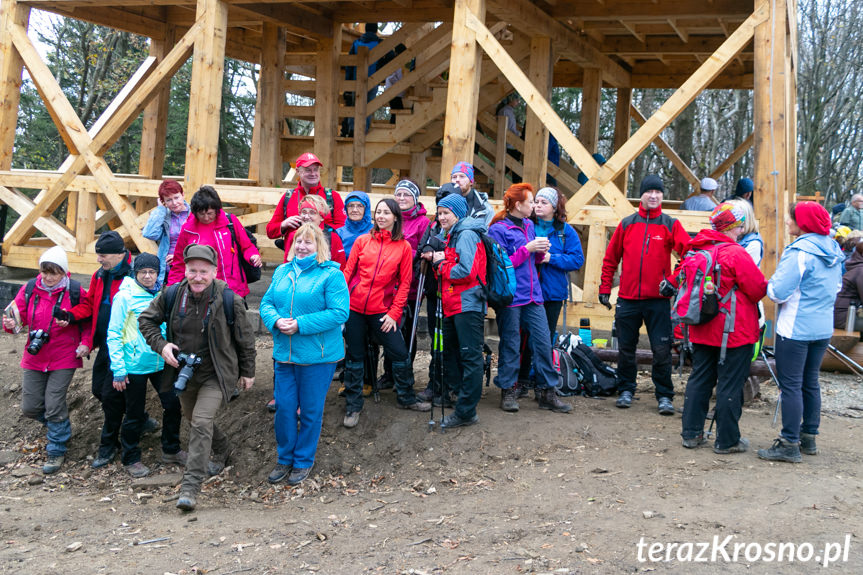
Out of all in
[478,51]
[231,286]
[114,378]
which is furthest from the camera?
[478,51]

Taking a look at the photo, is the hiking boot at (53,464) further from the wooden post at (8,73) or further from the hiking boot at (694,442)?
the wooden post at (8,73)

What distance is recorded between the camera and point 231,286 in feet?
21.0

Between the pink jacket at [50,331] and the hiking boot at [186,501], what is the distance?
1.81 metres

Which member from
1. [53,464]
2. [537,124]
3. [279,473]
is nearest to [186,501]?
[279,473]

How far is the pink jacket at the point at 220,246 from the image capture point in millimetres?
6234

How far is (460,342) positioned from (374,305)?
72cm

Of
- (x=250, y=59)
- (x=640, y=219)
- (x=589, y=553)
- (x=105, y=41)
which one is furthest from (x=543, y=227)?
(x=105, y=41)

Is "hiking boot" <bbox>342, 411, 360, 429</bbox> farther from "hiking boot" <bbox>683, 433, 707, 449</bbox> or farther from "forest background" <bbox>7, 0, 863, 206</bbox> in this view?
"forest background" <bbox>7, 0, 863, 206</bbox>

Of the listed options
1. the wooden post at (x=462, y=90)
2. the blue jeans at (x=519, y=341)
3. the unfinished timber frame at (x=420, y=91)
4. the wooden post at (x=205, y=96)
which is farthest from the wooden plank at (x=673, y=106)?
the wooden post at (x=205, y=96)

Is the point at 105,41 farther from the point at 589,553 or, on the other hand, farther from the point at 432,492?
the point at 589,553

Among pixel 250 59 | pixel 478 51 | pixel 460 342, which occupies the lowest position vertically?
pixel 460 342

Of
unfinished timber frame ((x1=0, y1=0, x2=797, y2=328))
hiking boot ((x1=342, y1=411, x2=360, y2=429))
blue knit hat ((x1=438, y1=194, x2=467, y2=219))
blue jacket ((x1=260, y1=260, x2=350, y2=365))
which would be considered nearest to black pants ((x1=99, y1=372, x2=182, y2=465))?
blue jacket ((x1=260, y1=260, x2=350, y2=365))

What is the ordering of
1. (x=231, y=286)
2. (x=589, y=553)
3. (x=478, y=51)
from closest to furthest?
(x=589, y=553), (x=231, y=286), (x=478, y=51)

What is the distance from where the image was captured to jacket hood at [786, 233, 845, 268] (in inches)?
209
